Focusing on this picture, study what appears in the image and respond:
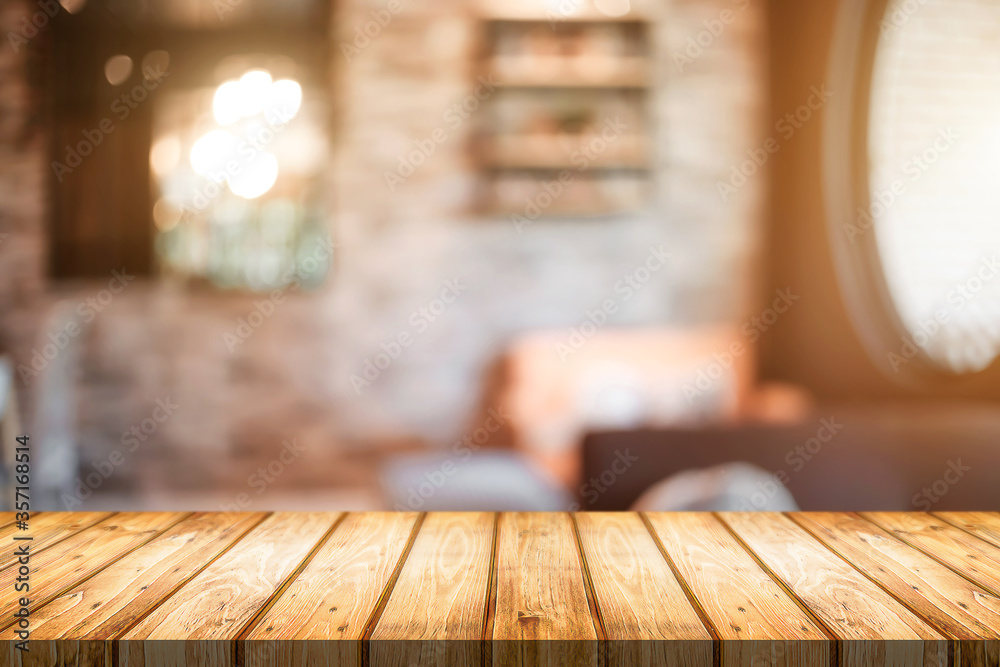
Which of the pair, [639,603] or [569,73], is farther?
[569,73]

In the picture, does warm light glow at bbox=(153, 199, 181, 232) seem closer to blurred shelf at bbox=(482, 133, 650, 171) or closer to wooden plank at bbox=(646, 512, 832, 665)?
blurred shelf at bbox=(482, 133, 650, 171)

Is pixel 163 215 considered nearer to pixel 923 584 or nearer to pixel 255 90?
pixel 255 90

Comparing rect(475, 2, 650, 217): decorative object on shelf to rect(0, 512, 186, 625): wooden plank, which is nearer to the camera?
rect(0, 512, 186, 625): wooden plank

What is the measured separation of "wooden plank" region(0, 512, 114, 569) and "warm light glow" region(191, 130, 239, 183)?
31.1 inches

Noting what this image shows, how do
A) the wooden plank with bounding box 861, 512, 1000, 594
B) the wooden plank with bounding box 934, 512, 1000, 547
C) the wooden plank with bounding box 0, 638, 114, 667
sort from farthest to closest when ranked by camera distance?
the wooden plank with bounding box 934, 512, 1000, 547
the wooden plank with bounding box 861, 512, 1000, 594
the wooden plank with bounding box 0, 638, 114, 667

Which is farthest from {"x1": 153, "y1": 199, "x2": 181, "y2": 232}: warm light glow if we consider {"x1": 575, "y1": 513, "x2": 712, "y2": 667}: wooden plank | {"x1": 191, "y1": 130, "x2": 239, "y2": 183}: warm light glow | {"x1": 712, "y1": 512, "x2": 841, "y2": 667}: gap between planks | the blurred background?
{"x1": 712, "y1": 512, "x2": 841, "y2": 667}: gap between planks

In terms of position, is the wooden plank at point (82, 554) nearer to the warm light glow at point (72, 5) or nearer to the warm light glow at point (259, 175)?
the warm light glow at point (259, 175)

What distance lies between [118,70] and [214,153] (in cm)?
29

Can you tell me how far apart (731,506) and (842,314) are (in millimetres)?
534

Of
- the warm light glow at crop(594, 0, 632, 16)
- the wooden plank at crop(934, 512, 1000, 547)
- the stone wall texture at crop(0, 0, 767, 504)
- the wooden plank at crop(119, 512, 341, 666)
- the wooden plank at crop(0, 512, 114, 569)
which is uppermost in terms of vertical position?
the warm light glow at crop(594, 0, 632, 16)

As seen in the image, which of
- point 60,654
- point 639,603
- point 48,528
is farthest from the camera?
point 48,528

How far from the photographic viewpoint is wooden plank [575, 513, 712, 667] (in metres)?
0.80

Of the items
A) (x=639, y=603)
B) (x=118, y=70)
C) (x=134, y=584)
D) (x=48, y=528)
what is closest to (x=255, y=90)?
(x=118, y=70)

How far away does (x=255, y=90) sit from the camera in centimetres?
167
